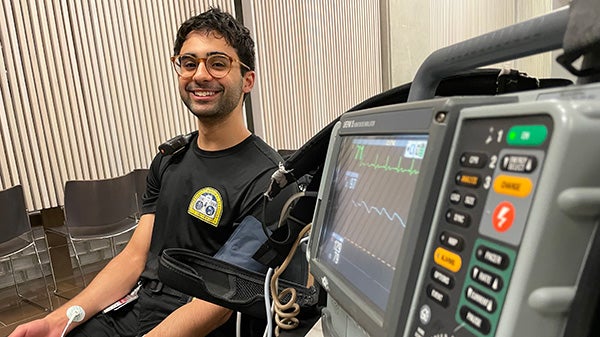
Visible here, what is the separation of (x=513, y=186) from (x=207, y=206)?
1.01 meters

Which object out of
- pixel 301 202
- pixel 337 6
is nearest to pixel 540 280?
pixel 301 202

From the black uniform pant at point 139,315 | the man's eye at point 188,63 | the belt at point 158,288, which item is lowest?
the black uniform pant at point 139,315

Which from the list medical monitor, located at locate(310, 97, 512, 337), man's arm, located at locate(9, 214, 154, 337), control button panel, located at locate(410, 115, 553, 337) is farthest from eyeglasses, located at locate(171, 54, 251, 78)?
control button panel, located at locate(410, 115, 553, 337)

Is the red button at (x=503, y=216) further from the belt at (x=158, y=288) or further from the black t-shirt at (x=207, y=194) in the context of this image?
the belt at (x=158, y=288)

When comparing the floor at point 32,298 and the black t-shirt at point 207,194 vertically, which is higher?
the black t-shirt at point 207,194

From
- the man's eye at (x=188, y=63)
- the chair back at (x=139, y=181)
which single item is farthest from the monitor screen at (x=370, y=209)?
the chair back at (x=139, y=181)

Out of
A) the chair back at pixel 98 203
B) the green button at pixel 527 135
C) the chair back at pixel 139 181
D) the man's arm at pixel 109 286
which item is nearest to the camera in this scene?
the green button at pixel 527 135

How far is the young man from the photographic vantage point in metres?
1.21

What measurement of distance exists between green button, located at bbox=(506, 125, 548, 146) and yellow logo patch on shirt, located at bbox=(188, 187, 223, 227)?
976mm

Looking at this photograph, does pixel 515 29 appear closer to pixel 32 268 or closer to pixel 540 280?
pixel 540 280

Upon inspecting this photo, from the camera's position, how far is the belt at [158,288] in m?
1.21

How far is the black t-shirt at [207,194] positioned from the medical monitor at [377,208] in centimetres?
57

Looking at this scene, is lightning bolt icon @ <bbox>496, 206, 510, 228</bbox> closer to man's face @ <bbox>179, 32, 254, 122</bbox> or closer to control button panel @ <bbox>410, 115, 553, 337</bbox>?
control button panel @ <bbox>410, 115, 553, 337</bbox>

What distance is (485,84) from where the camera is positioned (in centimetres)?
59
